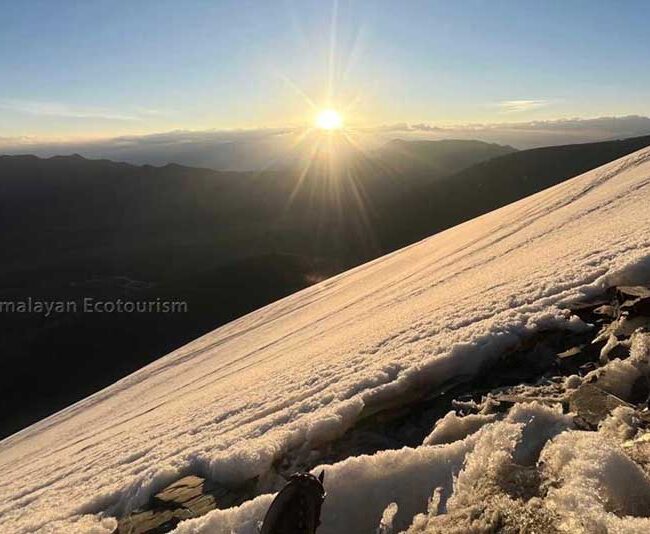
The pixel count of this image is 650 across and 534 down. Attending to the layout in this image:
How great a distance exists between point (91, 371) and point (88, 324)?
7.31 meters

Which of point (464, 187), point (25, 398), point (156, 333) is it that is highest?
point (464, 187)

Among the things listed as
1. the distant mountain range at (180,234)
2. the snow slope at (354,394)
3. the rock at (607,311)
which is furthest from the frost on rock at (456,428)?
the distant mountain range at (180,234)

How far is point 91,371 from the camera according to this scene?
148ft

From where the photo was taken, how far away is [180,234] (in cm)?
12375

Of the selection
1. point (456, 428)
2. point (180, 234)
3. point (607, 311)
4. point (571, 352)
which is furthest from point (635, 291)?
point (180, 234)

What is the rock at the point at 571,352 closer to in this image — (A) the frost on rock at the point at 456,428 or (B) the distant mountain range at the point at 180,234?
(A) the frost on rock at the point at 456,428

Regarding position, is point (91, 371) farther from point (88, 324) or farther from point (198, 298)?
point (198, 298)

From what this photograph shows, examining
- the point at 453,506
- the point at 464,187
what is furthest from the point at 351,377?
the point at 464,187

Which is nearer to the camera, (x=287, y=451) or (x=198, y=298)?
(x=287, y=451)

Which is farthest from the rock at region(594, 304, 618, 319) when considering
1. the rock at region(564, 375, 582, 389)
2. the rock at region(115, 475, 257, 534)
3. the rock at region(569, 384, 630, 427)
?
the rock at region(115, 475, 257, 534)

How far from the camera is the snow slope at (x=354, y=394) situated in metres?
3.06

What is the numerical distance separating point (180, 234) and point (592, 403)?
126348mm

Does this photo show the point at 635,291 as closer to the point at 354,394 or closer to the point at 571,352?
the point at 571,352

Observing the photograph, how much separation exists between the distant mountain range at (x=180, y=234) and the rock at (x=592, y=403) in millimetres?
45428
